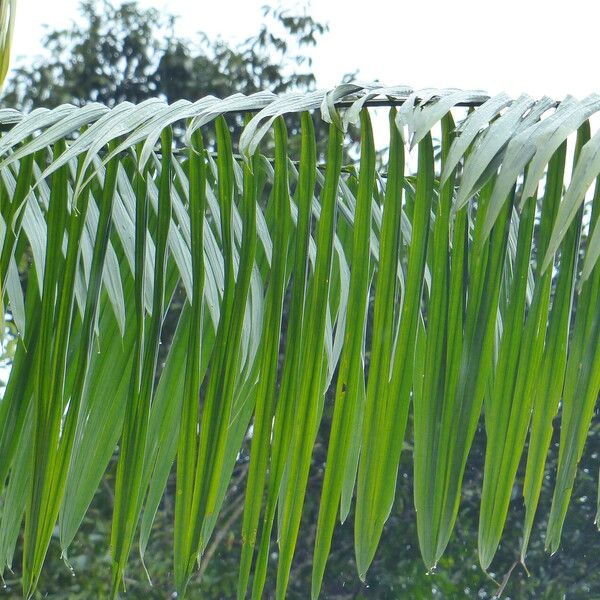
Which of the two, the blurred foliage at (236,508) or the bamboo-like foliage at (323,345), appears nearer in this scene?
the bamboo-like foliage at (323,345)

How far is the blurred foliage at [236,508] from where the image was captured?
7.77 ft

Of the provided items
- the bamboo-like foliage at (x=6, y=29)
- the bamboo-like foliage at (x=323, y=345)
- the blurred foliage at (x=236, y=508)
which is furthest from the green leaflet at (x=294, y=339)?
the blurred foliage at (x=236, y=508)

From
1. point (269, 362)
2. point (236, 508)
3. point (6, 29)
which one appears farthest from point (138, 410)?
point (236, 508)

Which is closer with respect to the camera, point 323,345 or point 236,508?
point 323,345

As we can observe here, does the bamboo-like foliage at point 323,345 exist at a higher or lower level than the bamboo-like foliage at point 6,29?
lower

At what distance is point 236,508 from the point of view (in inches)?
102

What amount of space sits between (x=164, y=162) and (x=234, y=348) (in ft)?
0.28

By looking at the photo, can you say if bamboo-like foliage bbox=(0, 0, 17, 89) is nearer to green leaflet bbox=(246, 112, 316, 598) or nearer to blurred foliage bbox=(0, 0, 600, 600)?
green leaflet bbox=(246, 112, 316, 598)

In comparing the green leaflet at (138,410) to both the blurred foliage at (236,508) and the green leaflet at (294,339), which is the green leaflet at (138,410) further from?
the blurred foliage at (236,508)

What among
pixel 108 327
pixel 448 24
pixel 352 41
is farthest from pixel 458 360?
pixel 448 24

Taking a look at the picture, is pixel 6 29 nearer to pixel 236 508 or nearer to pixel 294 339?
pixel 294 339

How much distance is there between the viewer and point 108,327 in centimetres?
45

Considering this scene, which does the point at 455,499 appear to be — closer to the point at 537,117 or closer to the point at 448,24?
the point at 537,117

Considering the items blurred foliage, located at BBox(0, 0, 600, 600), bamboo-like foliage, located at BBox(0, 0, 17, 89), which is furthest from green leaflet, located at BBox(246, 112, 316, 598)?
blurred foliage, located at BBox(0, 0, 600, 600)
